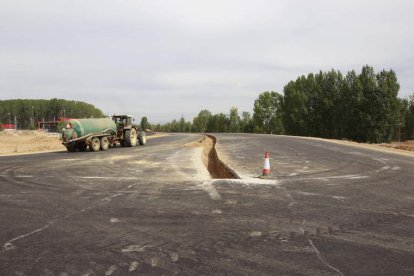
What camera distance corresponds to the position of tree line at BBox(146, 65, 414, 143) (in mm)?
63562

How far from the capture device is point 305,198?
328 inches

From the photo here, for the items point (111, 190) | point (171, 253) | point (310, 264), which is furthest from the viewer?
point (111, 190)

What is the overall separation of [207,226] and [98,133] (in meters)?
20.5

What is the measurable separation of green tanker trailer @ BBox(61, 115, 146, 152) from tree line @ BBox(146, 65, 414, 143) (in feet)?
158

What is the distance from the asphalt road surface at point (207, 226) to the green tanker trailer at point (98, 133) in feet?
41.5

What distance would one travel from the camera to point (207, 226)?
236 inches

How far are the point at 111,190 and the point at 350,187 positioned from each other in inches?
243

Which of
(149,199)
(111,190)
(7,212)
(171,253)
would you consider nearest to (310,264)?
(171,253)

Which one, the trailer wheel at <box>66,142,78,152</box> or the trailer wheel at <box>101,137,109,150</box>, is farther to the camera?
the trailer wheel at <box>101,137,109,150</box>

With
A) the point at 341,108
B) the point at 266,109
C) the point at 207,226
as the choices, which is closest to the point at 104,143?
the point at 207,226

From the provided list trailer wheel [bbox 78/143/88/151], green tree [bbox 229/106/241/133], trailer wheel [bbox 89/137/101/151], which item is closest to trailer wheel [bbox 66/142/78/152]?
trailer wheel [bbox 78/143/88/151]

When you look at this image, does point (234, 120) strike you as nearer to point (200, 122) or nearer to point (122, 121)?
point (200, 122)

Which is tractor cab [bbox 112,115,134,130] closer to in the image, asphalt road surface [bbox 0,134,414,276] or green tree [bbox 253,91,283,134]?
asphalt road surface [bbox 0,134,414,276]

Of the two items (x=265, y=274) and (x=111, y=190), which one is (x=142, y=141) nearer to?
(x=111, y=190)
